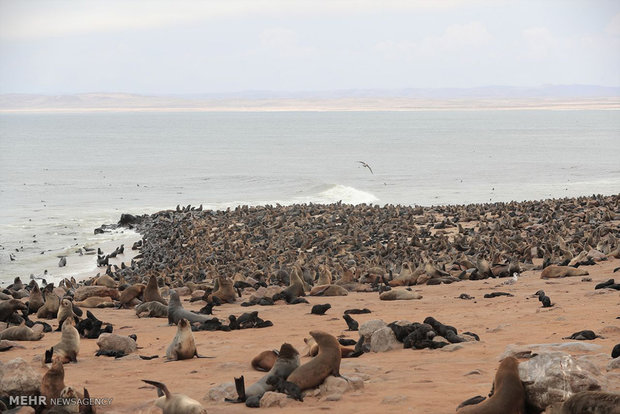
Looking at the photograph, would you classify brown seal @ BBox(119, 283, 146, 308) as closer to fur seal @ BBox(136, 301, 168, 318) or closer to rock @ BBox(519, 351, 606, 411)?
fur seal @ BBox(136, 301, 168, 318)

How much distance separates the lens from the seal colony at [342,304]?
6906 millimetres

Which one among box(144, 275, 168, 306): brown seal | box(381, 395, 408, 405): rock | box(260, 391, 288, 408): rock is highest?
box(381, 395, 408, 405): rock

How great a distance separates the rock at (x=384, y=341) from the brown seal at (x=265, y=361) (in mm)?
1342

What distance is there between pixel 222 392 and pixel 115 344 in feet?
9.77

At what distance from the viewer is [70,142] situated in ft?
378

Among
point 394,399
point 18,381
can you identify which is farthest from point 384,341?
point 18,381

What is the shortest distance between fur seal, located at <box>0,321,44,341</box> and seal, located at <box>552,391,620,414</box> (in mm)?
7455

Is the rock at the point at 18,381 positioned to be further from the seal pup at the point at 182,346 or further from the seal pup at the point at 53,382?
the seal pup at the point at 182,346

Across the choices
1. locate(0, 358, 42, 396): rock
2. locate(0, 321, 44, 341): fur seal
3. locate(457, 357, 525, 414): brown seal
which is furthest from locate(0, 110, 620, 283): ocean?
locate(457, 357, 525, 414): brown seal

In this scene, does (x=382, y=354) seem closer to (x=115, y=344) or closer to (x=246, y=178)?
(x=115, y=344)

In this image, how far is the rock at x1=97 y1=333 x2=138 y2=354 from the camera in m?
9.48

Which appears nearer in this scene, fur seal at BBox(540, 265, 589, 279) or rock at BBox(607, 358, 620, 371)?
rock at BBox(607, 358, 620, 371)

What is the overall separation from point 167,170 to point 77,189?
1638cm

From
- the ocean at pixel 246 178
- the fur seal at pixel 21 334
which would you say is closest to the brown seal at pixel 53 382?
the fur seal at pixel 21 334
